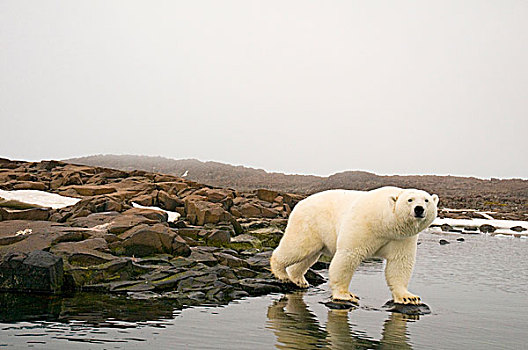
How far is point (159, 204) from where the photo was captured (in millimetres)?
20484

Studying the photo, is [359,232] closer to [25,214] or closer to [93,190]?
[25,214]

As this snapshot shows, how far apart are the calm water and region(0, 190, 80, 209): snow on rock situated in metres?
9.94

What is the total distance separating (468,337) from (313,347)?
2.62 m

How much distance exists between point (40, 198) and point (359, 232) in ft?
44.7

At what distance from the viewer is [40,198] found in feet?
64.3

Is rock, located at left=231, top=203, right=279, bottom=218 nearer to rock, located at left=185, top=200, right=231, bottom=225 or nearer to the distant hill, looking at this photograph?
rock, located at left=185, top=200, right=231, bottom=225

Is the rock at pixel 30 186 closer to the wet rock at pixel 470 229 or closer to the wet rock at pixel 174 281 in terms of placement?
the wet rock at pixel 174 281

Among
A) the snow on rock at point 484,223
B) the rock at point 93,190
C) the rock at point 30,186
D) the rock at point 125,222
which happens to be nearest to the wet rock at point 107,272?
the rock at point 125,222

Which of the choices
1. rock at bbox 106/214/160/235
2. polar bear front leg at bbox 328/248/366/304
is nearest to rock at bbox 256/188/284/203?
rock at bbox 106/214/160/235

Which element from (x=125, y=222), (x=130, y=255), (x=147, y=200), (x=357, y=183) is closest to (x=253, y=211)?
(x=147, y=200)

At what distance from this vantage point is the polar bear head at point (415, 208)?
906 centimetres

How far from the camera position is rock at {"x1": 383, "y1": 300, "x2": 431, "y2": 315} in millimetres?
9718

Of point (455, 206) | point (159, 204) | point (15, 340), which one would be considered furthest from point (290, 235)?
point (455, 206)

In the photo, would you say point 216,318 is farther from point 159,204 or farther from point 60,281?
point 159,204
